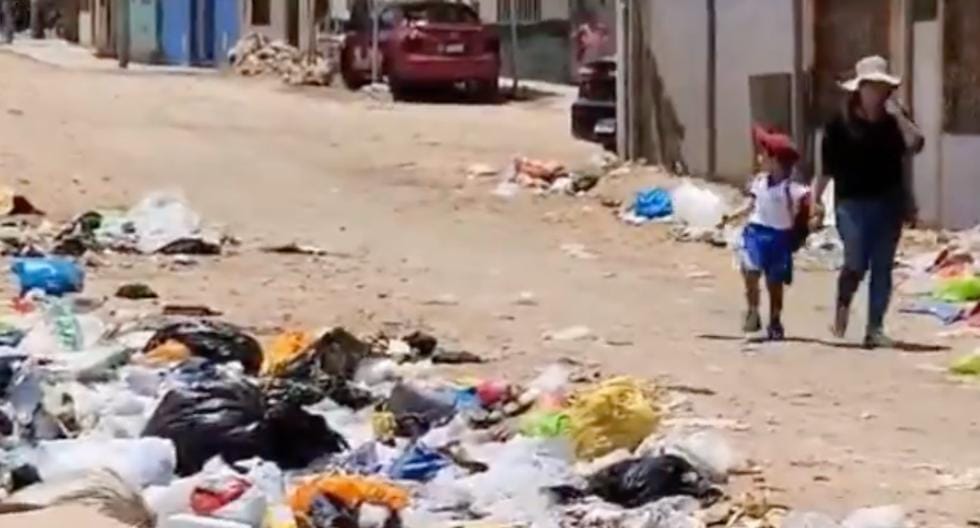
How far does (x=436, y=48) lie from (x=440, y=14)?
2.46ft

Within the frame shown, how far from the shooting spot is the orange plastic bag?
718 centimetres

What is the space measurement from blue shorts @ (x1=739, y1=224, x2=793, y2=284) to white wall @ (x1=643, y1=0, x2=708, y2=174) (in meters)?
8.45

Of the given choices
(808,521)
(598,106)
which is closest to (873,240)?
(808,521)

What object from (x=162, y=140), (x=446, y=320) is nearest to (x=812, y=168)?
(x=446, y=320)

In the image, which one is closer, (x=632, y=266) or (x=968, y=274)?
(x=968, y=274)

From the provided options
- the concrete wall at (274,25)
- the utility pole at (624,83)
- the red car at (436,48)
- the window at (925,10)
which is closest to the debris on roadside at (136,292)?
the window at (925,10)

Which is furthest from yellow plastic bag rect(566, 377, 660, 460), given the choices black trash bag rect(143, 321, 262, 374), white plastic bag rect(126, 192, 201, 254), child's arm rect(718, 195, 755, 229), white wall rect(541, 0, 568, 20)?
white wall rect(541, 0, 568, 20)

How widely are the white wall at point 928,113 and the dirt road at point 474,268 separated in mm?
1576

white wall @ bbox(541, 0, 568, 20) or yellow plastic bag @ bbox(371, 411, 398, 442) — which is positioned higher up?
white wall @ bbox(541, 0, 568, 20)

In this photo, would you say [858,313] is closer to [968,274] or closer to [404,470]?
[968,274]

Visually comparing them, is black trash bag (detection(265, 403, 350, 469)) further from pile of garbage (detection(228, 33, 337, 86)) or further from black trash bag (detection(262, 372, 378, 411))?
pile of garbage (detection(228, 33, 337, 86))

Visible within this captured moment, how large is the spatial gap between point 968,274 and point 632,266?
2630 millimetres

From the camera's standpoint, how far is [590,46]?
31109 mm

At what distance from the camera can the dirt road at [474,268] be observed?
8.90 metres
